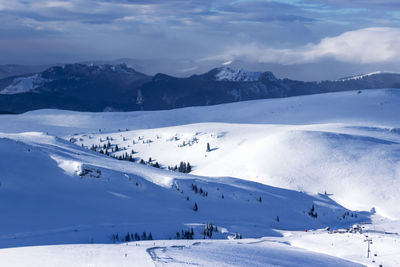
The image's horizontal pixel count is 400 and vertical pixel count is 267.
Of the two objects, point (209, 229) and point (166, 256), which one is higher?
point (166, 256)

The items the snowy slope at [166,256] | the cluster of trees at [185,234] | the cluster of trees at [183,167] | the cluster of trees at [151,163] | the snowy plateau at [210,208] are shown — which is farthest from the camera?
the cluster of trees at [151,163]

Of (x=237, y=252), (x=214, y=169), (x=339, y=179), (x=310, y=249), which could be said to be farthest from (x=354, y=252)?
(x=214, y=169)

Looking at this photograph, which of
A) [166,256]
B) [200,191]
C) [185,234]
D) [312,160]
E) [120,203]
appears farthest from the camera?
[312,160]

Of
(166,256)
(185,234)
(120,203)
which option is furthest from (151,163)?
(166,256)

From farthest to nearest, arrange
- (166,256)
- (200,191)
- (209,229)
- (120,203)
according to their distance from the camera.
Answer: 1. (200,191)
2. (120,203)
3. (209,229)
4. (166,256)

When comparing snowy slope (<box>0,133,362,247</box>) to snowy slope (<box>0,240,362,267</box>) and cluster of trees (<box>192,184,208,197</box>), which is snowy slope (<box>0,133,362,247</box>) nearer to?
cluster of trees (<box>192,184,208,197</box>)

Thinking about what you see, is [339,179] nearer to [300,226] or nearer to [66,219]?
[300,226]

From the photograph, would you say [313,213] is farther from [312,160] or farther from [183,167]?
[183,167]

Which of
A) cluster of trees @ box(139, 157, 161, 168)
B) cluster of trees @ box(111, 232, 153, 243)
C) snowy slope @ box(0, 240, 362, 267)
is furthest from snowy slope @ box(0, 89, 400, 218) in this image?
snowy slope @ box(0, 240, 362, 267)

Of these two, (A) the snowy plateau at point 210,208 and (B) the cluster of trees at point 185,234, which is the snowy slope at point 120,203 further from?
(B) the cluster of trees at point 185,234

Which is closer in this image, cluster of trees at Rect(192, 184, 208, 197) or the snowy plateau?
the snowy plateau

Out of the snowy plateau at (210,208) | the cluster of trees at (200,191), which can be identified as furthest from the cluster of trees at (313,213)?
the cluster of trees at (200,191)

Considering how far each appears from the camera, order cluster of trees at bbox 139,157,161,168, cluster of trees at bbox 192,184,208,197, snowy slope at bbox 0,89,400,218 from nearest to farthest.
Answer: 1. cluster of trees at bbox 192,184,208,197
2. snowy slope at bbox 0,89,400,218
3. cluster of trees at bbox 139,157,161,168

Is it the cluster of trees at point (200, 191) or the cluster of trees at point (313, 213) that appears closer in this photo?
the cluster of trees at point (200, 191)
